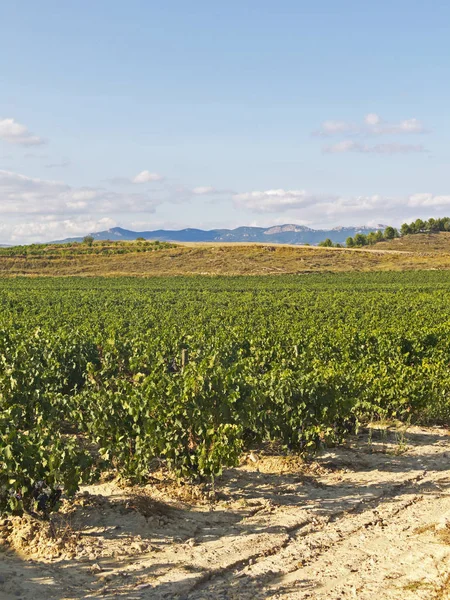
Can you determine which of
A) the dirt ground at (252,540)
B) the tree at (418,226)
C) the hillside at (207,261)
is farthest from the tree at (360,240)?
the dirt ground at (252,540)

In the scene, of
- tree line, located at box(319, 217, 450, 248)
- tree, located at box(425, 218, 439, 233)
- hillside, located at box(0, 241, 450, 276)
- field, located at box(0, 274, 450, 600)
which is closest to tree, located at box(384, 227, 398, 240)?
tree line, located at box(319, 217, 450, 248)

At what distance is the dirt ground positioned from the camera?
6555mm

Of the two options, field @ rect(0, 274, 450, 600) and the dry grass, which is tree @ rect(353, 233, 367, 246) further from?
field @ rect(0, 274, 450, 600)

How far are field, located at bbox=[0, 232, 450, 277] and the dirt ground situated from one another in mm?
81002

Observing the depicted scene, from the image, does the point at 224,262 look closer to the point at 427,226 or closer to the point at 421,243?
the point at 421,243

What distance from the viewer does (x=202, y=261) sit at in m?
100

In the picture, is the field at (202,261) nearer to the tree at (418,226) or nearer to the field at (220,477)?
the tree at (418,226)

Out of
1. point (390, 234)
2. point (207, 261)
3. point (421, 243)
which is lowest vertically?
point (207, 261)

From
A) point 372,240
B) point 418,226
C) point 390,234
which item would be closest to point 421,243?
point 372,240

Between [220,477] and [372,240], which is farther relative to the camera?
[372,240]

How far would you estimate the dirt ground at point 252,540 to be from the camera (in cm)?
655

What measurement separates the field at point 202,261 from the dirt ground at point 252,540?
81.0 metres

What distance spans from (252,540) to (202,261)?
9288 cm

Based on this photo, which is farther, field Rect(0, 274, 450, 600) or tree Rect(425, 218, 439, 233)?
tree Rect(425, 218, 439, 233)
